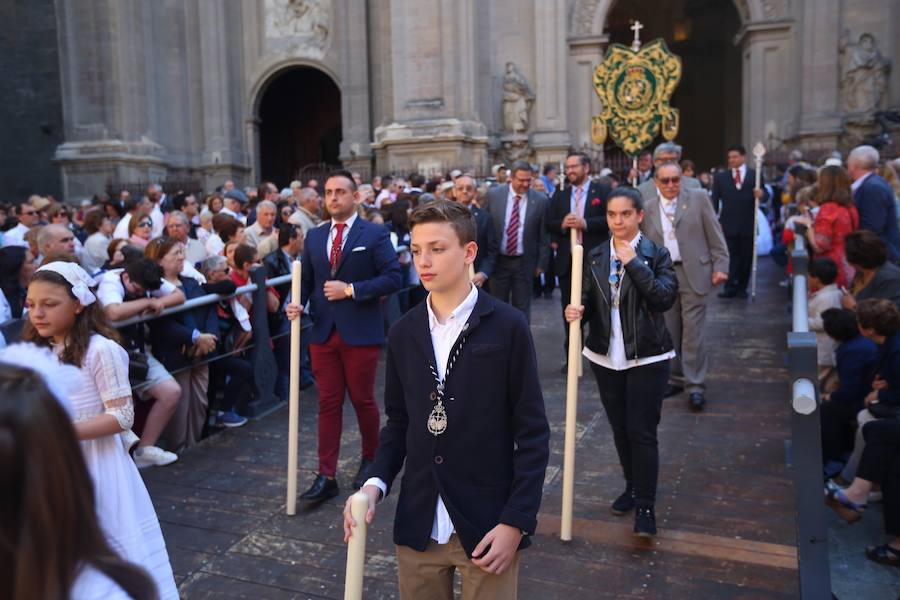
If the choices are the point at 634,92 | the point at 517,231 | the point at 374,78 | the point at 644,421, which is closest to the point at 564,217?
the point at 517,231

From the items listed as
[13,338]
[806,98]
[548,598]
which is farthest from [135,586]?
[806,98]

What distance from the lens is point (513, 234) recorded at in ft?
28.5

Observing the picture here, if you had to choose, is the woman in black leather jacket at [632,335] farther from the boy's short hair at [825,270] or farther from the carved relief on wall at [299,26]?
the carved relief on wall at [299,26]

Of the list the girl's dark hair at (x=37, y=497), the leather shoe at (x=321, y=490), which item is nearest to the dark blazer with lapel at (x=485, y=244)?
the leather shoe at (x=321, y=490)

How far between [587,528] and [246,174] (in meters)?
22.3

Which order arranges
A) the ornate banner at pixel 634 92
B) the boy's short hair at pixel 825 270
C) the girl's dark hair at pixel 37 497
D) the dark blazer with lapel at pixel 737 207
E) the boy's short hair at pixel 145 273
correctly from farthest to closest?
the ornate banner at pixel 634 92, the dark blazer with lapel at pixel 737 207, the boy's short hair at pixel 825 270, the boy's short hair at pixel 145 273, the girl's dark hair at pixel 37 497

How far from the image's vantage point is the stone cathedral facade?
21.6 m

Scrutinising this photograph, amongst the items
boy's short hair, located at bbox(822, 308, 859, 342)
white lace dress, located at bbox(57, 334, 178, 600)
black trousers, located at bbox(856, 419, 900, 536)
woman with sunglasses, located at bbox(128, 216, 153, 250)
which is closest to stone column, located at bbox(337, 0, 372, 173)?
woman with sunglasses, located at bbox(128, 216, 153, 250)

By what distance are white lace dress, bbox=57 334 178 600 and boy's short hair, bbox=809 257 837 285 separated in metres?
6.15

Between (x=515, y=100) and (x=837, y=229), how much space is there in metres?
15.8

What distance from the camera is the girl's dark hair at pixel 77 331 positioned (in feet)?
12.0

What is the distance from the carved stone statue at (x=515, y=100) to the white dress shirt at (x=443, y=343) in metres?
20.7

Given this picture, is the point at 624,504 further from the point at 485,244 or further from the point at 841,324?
the point at 485,244

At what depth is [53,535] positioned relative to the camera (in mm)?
1335
